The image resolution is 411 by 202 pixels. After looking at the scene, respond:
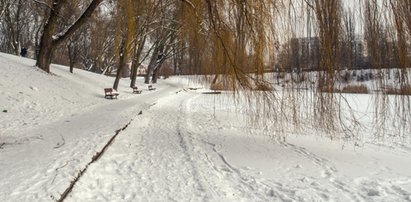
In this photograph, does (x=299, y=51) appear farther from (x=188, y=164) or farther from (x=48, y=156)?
(x=48, y=156)

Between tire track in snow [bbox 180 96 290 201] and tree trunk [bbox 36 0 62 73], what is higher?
tree trunk [bbox 36 0 62 73]

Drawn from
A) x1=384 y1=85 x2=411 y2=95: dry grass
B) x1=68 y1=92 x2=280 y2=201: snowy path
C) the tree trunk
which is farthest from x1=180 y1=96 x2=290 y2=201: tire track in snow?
the tree trunk

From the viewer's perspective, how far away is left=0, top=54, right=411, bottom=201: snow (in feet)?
18.0

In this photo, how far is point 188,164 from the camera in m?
7.30

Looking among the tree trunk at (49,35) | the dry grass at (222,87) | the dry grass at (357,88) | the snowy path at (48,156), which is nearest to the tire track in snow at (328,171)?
the dry grass at (357,88)

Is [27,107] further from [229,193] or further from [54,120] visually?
[229,193]

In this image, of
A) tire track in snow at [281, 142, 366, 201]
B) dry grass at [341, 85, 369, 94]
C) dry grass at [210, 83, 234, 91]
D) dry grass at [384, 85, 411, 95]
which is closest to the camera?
dry grass at [384, 85, 411, 95]

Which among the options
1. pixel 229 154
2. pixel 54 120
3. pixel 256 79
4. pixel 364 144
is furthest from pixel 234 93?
pixel 54 120

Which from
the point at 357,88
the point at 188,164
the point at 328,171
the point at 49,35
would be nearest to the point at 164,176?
the point at 188,164

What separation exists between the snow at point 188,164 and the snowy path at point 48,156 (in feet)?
0.05

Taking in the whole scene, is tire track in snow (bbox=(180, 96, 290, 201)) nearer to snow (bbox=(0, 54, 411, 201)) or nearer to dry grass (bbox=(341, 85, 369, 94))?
snow (bbox=(0, 54, 411, 201))

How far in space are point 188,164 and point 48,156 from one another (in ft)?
8.00

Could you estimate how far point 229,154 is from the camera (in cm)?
833

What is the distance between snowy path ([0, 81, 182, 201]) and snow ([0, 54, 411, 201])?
0.01 m
